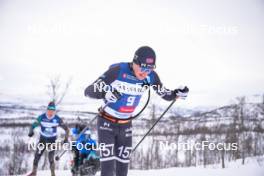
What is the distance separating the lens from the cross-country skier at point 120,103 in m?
2.21

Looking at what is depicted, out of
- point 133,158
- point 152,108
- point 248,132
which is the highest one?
point 152,108

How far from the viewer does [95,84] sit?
2162 mm

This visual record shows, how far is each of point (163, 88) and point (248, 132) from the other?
1200 cm

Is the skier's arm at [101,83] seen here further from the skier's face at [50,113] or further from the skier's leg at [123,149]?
the skier's face at [50,113]

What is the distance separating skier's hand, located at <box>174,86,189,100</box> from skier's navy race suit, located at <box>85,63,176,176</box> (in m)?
0.45

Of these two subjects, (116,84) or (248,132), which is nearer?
(116,84)

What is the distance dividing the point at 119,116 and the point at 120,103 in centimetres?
12

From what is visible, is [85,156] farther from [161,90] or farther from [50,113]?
[161,90]

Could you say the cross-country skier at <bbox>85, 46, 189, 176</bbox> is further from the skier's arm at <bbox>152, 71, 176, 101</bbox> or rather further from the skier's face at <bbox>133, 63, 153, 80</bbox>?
the skier's arm at <bbox>152, 71, 176, 101</bbox>

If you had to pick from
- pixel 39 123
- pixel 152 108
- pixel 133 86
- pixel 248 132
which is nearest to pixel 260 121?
pixel 248 132

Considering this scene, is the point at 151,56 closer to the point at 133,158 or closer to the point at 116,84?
the point at 116,84

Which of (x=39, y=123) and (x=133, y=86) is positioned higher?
(x=133, y=86)

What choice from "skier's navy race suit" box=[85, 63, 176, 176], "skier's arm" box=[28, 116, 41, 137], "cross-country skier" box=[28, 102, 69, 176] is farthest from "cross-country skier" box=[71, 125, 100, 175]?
"skier's navy race suit" box=[85, 63, 176, 176]

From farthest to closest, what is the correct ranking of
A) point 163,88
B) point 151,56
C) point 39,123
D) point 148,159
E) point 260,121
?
point 148,159, point 260,121, point 39,123, point 163,88, point 151,56
